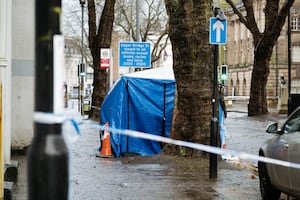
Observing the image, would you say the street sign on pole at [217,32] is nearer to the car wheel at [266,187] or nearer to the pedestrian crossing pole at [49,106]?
the car wheel at [266,187]

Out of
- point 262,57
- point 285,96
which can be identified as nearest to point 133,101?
point 262,57

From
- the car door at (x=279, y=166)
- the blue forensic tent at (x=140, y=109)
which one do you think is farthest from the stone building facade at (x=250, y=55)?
the car door at (x=279, y=166)

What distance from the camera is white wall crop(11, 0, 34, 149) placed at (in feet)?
44.7

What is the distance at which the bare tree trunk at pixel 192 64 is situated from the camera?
498 inches

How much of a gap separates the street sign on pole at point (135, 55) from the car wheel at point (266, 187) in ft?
44.3

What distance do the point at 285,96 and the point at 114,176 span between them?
30.2 m

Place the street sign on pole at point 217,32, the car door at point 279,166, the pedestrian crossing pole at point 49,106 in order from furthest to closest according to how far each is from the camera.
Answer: the street sign on pole at point 217,32, the car door at point 279,166, the pedestrian crossing pole at point 49,106

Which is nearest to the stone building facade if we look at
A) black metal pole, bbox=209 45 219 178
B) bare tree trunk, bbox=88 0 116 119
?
bare tree trunk, bbox=88 0 116 119

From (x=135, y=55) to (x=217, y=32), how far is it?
11.6 metres

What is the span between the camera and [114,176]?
34.9 feet

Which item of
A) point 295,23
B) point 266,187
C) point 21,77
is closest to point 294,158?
point 266,187

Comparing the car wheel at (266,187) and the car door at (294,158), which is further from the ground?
the car door at (294,158)

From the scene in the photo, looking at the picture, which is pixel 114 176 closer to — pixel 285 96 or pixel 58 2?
pixel 58 2

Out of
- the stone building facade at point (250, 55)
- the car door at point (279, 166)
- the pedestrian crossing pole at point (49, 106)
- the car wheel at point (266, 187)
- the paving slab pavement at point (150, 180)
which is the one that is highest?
the stone building facade at point (250, 55)
